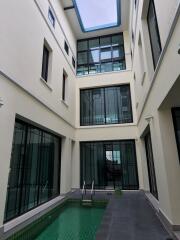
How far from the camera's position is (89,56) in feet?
35.4

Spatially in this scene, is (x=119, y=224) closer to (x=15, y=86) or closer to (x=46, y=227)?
(x=46, y=227)

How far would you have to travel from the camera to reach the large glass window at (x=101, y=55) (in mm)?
10234

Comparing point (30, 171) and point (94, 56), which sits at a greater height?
point (94, 56)

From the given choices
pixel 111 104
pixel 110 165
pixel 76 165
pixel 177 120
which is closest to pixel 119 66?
pixel 111 104

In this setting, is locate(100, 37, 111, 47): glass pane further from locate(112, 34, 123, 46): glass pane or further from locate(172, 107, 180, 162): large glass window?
locate(172, 107, 180, 162): large glass window

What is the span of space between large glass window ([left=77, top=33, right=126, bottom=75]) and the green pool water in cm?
767

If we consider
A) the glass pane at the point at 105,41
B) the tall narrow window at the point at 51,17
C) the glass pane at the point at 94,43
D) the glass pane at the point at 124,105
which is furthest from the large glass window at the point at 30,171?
the glass pane at the point at 105,41

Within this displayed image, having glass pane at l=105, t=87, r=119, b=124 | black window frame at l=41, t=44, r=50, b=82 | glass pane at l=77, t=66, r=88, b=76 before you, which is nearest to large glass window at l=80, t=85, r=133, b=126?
glass pane at l=105, t=87, r=119, b=124

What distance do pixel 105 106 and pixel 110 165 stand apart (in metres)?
→ 3.32

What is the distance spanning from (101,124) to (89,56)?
4702mm

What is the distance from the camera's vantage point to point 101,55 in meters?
10.7

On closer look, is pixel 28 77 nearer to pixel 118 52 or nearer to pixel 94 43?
pixel 118 52

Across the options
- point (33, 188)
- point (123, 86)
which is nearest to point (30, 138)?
point (33, 188)

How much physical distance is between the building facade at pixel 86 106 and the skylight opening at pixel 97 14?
325mm
